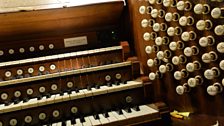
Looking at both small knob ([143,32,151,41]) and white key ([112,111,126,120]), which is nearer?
white key ([112,111,126,120])

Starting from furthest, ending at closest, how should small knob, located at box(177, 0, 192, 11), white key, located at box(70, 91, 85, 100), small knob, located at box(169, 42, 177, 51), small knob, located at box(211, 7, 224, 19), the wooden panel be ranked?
the wooden panel → white key, located at box(70, 91, 85, 100) → small knob, located at box(169, 42, 177, 51) → small knob, located at box(177, 0, 192, 11) → small knob, located at box(211, 7, 224, 19)

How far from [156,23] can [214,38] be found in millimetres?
447

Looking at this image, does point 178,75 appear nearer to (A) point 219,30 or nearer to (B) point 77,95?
(A) point 219,30

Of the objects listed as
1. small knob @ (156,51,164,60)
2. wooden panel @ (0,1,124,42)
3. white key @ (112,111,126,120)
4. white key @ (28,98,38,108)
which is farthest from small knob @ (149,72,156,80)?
white key @ (28,98,38,108)

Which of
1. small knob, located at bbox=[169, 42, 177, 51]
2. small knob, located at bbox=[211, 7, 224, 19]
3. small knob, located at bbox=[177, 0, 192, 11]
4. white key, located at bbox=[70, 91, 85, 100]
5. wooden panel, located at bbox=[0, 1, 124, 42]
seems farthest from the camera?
wooden panel, located at bbox=[0, 1, 124, 42]

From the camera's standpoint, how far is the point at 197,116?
1627mm

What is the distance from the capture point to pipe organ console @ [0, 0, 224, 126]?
1.54 metres

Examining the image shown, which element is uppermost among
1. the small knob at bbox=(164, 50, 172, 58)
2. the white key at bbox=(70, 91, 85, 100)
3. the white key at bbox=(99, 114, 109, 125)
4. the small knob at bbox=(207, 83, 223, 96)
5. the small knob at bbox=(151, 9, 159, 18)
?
the small knob at bbox=(151, 9, 159, 18)

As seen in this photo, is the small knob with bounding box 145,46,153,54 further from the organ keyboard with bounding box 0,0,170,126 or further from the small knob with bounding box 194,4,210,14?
the small knob with bounding box 194,4,210,14

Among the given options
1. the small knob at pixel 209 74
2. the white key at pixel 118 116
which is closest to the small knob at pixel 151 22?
the small knob at pixel 209 74

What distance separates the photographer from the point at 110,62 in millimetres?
2096

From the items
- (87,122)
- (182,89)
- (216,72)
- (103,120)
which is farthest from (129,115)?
(216,72)

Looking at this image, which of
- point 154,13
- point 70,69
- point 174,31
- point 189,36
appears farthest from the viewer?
point 70,69

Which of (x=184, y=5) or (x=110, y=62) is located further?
(x=110, y=62)
